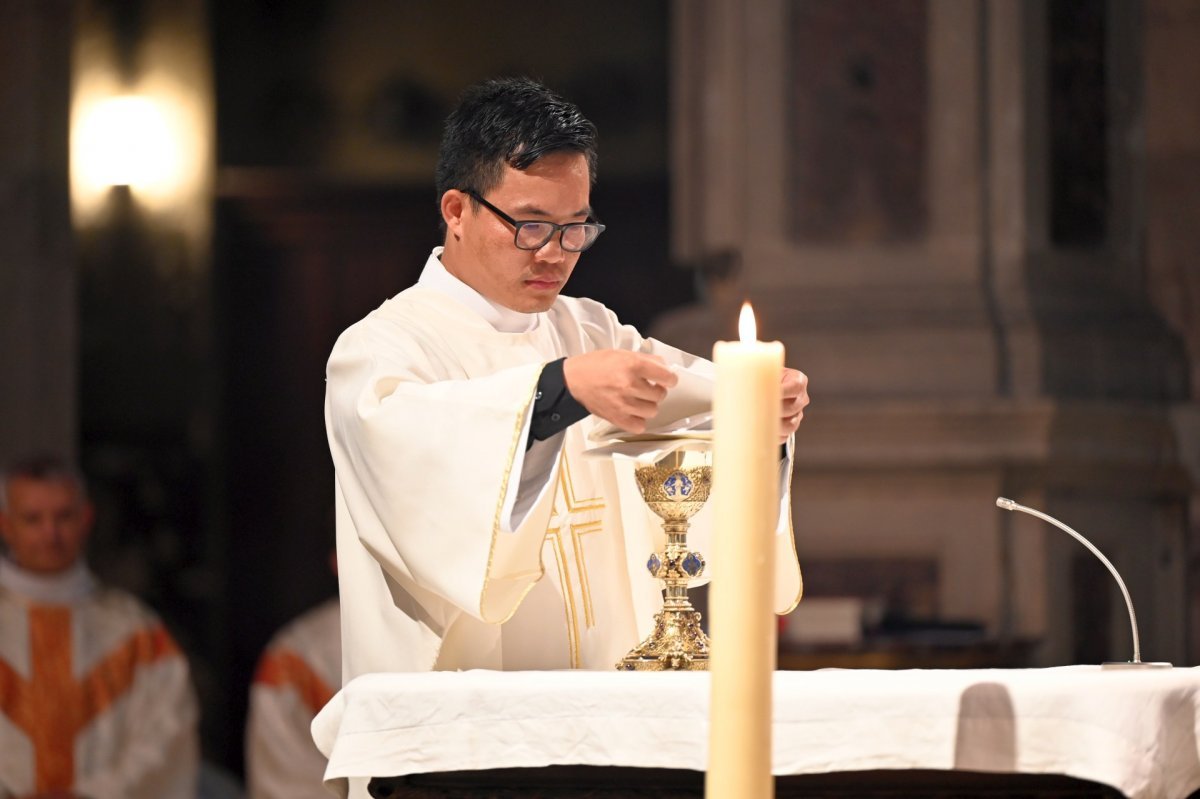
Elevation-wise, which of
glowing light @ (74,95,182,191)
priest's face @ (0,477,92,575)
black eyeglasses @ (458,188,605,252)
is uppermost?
glowing light @ (74,95,182,191)

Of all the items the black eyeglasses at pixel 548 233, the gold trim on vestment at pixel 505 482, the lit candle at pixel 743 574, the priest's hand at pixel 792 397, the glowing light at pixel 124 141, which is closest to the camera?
the lit candle at pixel 743 574

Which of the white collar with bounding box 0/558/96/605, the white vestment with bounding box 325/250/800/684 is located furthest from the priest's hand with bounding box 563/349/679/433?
the white collar with bounding box 0/558/96/605

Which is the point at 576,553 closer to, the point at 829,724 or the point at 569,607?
the point at 569,607

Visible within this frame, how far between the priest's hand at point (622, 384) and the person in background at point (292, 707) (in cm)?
466

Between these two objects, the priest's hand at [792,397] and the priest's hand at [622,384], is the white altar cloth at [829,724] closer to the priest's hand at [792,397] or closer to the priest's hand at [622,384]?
the priest's hand at [622,384]

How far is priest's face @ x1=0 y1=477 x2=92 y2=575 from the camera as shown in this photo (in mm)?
7027

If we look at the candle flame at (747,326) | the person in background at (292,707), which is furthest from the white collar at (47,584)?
the candle flame at (747,326)

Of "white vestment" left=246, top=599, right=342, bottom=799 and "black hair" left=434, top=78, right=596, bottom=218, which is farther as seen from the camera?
"white vestment" left=246, top=599, right=342, bottom=799

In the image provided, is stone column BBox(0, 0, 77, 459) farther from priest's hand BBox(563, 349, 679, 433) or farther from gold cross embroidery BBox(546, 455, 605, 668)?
priest's hand BBox(563, 349, 679, 433)

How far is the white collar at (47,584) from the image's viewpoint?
742cm

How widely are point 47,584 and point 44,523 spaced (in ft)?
1.02

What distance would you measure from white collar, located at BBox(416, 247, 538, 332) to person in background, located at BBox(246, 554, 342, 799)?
3916 mm

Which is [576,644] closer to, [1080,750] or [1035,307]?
[1080,750]

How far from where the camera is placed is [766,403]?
1888mm
